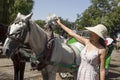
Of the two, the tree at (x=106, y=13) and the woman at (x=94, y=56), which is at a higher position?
the tree at (x=106, y=13)

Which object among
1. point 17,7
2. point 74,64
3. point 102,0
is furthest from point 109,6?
point 74,64

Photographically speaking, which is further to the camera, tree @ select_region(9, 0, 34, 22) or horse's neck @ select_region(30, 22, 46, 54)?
tree @ select_region(9, 0, 34, 22)

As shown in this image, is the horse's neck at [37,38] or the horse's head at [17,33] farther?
the horse's neck at [37,38]

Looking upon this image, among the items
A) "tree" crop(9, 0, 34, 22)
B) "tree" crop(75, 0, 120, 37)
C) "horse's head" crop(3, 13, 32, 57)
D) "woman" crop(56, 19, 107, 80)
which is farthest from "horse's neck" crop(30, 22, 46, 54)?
"tree" crop(75, 0, 120, 37)

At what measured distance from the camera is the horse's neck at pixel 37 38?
533 cm

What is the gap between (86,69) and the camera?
446 centimetres

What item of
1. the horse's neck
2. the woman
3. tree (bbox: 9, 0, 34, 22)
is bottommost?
the woman

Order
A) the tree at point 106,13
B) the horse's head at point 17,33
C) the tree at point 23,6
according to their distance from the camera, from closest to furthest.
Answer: the horse's head at point 17,33 < the tree at point 23,6 < the tree at point 106,13

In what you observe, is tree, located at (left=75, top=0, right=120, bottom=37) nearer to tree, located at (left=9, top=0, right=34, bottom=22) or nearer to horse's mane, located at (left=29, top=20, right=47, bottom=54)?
tree, located at (left=9, top=0, right=34, bottom=22)

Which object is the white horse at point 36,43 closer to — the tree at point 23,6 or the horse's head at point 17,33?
the horse's head at point 17,33

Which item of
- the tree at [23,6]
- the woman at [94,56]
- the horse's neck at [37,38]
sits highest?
the tree at [23,6]

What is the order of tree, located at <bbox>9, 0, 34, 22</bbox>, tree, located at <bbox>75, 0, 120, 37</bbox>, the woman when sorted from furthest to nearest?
tree, located at <bbox>75, 0, 120, 37</bbox>, tree, located at <bbox>9, 0, 34, 22</bbox>, the woman

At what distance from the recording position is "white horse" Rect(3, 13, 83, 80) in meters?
5.22

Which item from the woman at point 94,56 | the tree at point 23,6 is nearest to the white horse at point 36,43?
the woman at point 94,56
